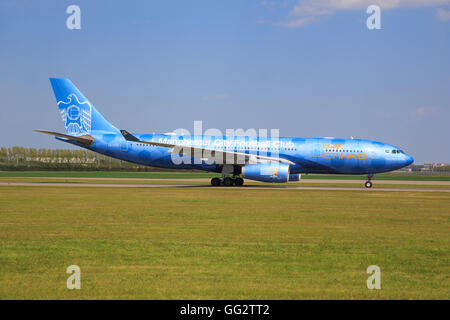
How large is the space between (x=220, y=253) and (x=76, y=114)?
31417 millimetres

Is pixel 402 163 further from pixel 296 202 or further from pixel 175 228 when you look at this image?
pixel 175 228

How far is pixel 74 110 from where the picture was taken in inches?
1538

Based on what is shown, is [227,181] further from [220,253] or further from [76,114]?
[220,253]

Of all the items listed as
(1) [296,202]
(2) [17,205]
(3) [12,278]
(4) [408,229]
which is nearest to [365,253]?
(4) [408,229]

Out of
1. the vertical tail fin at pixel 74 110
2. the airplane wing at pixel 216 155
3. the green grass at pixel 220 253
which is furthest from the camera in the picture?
the vertical tail fin at pixel 74 110

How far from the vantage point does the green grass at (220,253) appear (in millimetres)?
7844

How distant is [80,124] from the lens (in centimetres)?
3916

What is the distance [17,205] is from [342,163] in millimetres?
24662

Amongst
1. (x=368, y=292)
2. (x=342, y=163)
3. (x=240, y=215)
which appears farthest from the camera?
(x=342, y=163)

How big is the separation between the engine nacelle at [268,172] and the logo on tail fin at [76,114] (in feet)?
45.2

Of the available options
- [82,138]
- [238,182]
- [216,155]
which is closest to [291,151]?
[238,182]

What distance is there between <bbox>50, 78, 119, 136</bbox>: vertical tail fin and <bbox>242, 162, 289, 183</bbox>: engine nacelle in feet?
42.2

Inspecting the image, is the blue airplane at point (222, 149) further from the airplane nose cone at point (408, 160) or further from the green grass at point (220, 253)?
the green grass at point (220, 253)

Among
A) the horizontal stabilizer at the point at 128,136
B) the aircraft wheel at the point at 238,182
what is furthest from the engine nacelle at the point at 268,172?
the horizontal stabilizer at the point at 128,136
